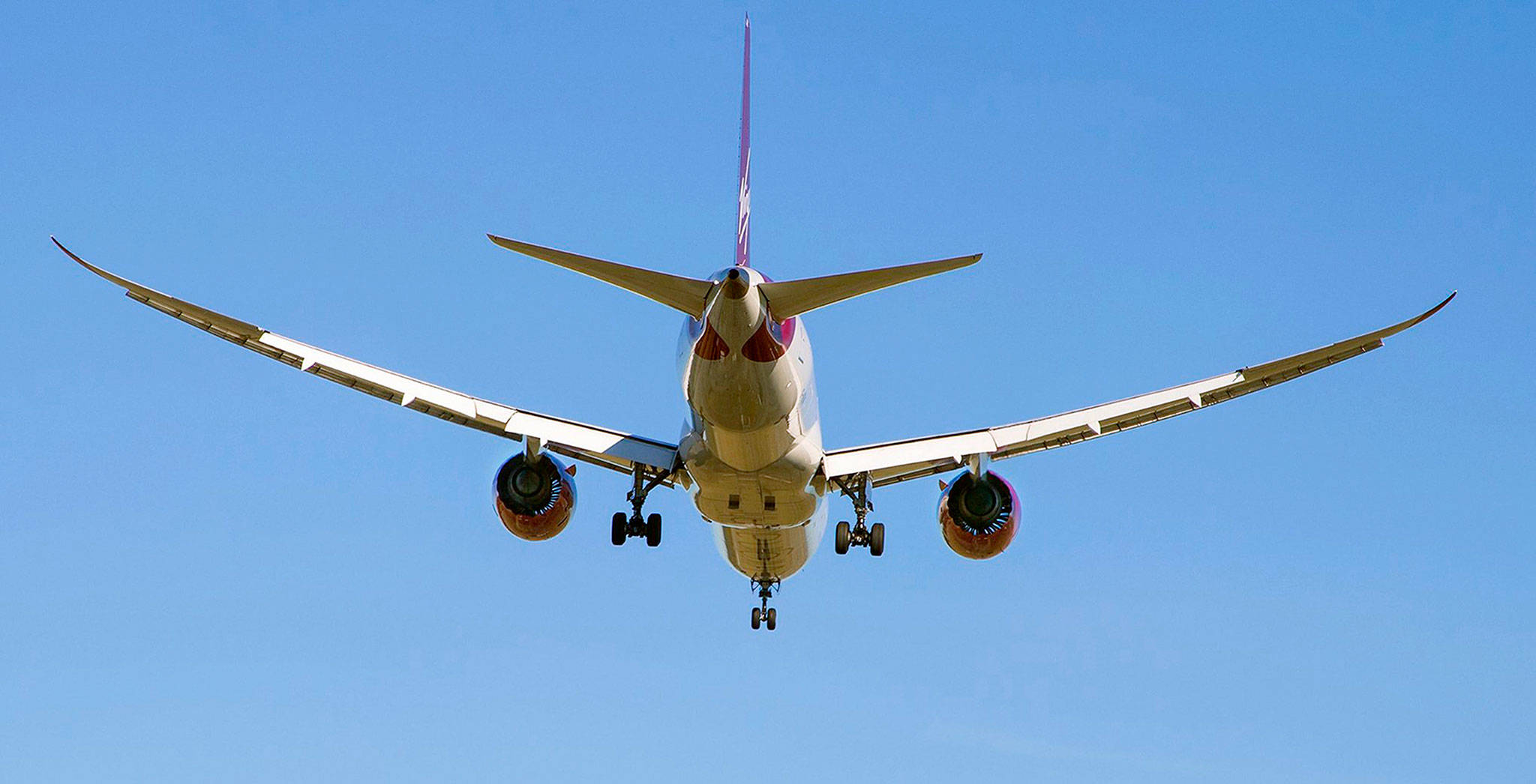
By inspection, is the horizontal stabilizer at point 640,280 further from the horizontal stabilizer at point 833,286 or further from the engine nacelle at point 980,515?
the engine nacelle at point 980,515

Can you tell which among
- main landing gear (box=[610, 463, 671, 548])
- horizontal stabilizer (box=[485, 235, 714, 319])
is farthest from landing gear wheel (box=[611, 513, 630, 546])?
horizontal stabilizer (box=[485, 235, 714, 319])

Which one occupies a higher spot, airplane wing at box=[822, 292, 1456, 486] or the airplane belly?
airplane wing at box=[822, 292, 1456, 486]

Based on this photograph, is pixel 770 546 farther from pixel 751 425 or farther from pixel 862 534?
pixel 751 425

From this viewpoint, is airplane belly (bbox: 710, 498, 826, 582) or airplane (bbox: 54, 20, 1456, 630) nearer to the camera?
airplane (bbox: 54, 20, 1456, 630)

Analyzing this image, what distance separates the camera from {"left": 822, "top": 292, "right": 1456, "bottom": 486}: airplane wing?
30.8m

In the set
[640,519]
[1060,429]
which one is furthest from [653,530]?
[1060,429]

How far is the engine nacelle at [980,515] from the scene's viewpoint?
32.0 metres

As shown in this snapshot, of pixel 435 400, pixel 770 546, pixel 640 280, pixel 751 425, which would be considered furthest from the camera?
pixel 770 546

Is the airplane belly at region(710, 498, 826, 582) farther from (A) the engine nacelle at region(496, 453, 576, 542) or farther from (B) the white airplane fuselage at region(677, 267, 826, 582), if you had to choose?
(A) the engine nacelle at region(496, 453, 576, 542)

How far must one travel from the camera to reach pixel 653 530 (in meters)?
32.7

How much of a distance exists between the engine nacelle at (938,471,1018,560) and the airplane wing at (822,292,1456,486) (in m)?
0.53

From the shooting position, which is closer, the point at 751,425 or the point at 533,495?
the point at 751,425

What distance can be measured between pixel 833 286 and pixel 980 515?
8.23 metres

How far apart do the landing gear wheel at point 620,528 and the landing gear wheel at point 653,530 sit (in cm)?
39
